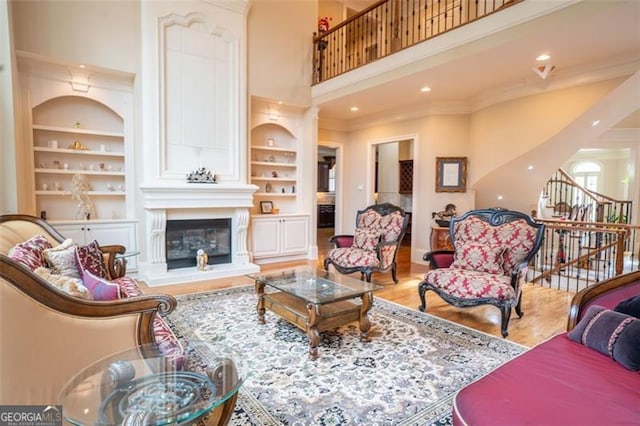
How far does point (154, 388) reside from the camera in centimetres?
142

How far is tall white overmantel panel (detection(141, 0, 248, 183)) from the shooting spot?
4645 mm

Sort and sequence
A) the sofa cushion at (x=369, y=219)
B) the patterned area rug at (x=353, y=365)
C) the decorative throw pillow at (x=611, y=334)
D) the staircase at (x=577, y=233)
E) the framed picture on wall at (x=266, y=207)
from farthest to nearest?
the framed picture on wall at (x=266, y=207)
the staircase at (x=577, y=233)
the sofa cushion at (x=369, y=219)
the patterned area rug at (x=353, y=365)
the decorative throw pillow at (x=611, y=334)

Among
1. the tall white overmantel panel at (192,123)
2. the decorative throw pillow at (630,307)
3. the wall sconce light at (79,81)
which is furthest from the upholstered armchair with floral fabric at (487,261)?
the wall sconce light at (79,81)

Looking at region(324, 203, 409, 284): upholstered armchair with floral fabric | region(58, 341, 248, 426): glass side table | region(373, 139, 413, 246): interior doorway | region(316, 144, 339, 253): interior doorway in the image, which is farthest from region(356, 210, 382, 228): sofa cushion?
region(316, 144, 339, 253): interior doorway

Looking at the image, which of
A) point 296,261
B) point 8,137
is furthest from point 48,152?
point 296,261

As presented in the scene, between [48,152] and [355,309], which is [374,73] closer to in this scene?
[355,309]

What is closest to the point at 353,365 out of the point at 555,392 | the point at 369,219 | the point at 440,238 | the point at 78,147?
the point at 555,392

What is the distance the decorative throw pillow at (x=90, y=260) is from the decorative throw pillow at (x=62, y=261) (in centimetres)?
4

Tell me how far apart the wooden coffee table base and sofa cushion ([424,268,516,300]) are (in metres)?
0.87

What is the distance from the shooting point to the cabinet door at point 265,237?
5.84 m

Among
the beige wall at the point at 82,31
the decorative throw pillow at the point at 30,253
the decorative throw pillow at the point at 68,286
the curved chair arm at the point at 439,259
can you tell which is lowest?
the curved chair arm at the point at 439,259

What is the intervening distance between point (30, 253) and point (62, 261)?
0.20 meters

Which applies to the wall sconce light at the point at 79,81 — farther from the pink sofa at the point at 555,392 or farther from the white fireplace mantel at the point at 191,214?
the pink sofa at the point at 555,392

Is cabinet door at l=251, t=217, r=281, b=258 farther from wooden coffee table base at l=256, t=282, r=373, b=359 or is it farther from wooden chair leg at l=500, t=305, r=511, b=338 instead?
wooden chair leg at l=500, t=305, r=511, b=338
